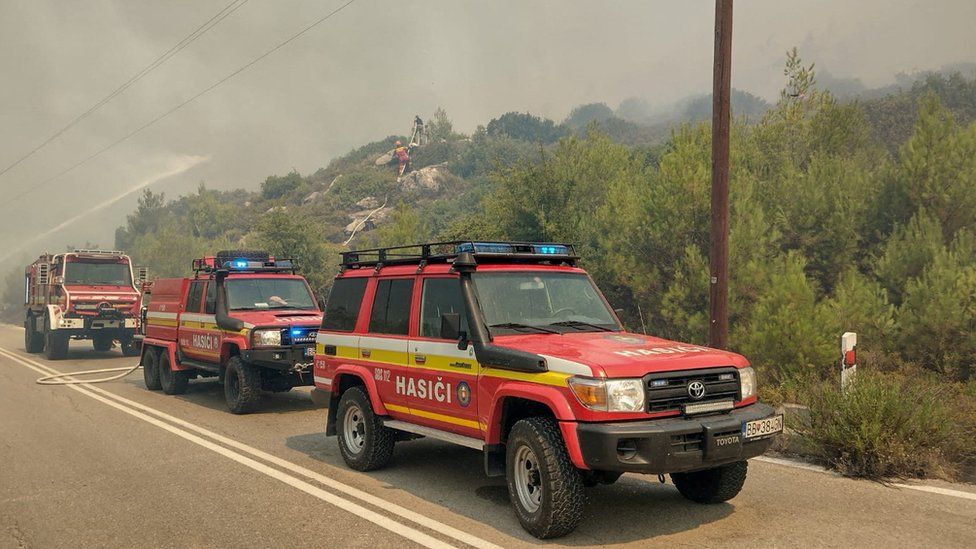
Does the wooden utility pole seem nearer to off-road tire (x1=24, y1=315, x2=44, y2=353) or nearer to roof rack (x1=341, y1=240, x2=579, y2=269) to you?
roof rack (x1=341, y1=240, x2=579, y2=269)

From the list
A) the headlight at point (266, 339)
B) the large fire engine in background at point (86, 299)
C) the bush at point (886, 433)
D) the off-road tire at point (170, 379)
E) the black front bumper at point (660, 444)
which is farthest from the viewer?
the large fire engine in background at point (86, 299)

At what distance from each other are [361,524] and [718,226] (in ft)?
21.9

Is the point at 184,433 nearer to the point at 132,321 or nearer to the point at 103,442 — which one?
the point at 103,442

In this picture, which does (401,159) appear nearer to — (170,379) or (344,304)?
(170,379)

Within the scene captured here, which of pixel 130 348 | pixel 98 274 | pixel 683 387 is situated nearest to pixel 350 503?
pixel 683 387

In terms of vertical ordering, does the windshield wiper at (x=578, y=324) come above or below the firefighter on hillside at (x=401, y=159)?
below

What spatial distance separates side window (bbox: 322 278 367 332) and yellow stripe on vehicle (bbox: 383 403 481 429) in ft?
3.94

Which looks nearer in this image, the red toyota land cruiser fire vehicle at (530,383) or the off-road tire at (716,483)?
the red toyota land cruiser fire vehicle at (530,383)

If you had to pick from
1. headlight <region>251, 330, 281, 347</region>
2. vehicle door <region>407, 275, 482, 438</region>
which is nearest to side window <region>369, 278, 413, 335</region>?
vehicle door <region>407, 275, 482, 438</region>

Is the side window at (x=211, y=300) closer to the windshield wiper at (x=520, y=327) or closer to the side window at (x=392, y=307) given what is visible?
the side window at (x=392, y=307)

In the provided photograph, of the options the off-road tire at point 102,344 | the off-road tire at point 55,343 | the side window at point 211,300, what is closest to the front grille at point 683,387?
the side window at point 211,300

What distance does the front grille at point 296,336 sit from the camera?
10828mm

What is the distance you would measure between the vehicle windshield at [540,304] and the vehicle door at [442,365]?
0.86 feet

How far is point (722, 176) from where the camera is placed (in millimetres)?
10172
